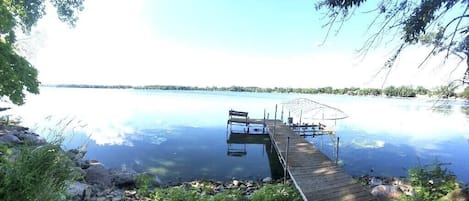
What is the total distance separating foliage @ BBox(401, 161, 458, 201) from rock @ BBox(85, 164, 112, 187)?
30.1 feet

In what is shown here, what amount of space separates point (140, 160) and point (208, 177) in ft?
15.9

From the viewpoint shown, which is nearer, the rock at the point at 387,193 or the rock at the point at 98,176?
the rock at the point at 387,193

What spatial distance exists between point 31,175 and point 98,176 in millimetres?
7042

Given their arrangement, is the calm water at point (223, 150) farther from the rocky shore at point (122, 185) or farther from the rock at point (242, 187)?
the rock at point (242, 187)

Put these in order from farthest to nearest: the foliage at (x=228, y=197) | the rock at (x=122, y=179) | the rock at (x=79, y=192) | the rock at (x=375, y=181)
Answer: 1. the rock at (x=375, y=181)
2. the rock at (x=122, y=179)
3. the foliage at (x=228, y=197)
4. the rock at (x=79, y=192)

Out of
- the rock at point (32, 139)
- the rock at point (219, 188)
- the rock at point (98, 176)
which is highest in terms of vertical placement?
the rock at point (32, 139)

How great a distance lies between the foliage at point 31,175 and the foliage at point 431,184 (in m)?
7.50

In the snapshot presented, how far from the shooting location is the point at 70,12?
16.2 m

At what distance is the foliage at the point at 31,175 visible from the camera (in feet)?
8.88

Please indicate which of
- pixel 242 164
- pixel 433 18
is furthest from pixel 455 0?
pixel 242 164

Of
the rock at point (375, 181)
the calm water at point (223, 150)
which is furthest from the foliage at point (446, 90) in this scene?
the rock at point (375, 181)

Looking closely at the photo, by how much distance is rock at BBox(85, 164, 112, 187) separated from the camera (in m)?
8.83

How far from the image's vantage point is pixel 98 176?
9.20m

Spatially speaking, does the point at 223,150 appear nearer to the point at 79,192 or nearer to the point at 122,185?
the point at 122,185
